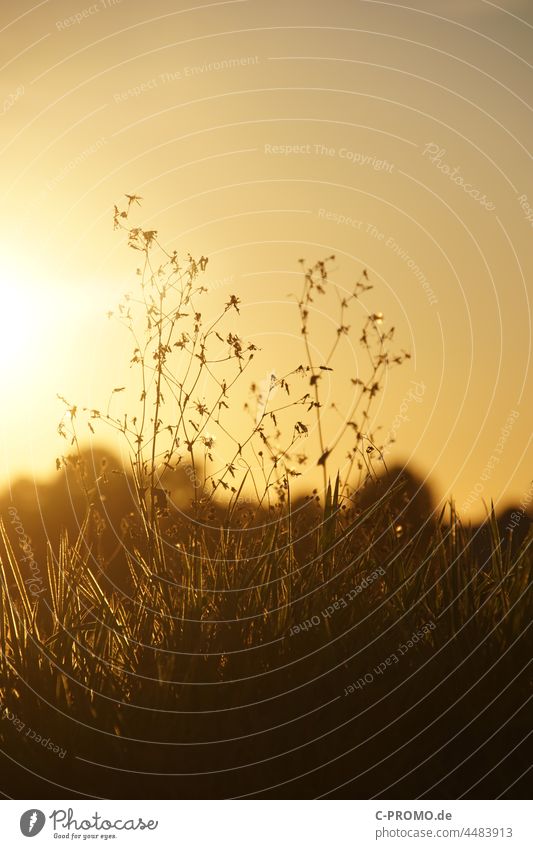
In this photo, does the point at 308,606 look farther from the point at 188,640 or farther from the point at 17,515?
the point at 17,515

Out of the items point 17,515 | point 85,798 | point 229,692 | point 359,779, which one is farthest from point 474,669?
point 17,515

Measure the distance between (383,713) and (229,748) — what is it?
0.80 m

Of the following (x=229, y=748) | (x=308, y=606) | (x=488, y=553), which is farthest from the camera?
(x=488, y=553)

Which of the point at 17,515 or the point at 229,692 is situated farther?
the point at 17,515

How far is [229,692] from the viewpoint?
5.09 metres

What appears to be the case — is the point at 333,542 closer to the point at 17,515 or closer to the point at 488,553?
the point at 488,553

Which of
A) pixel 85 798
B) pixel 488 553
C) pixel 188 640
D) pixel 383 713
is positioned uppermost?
pixel 488 553

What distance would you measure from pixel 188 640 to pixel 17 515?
1257 mm

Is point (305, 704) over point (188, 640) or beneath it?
beneath

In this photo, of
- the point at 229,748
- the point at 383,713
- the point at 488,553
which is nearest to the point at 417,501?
the point at 488,553

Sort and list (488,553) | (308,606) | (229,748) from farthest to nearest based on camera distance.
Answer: (488,553), (308,606), (229,748)

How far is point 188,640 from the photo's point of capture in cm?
518

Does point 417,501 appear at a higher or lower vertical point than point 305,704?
higher

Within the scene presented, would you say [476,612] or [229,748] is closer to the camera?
[229,748]
